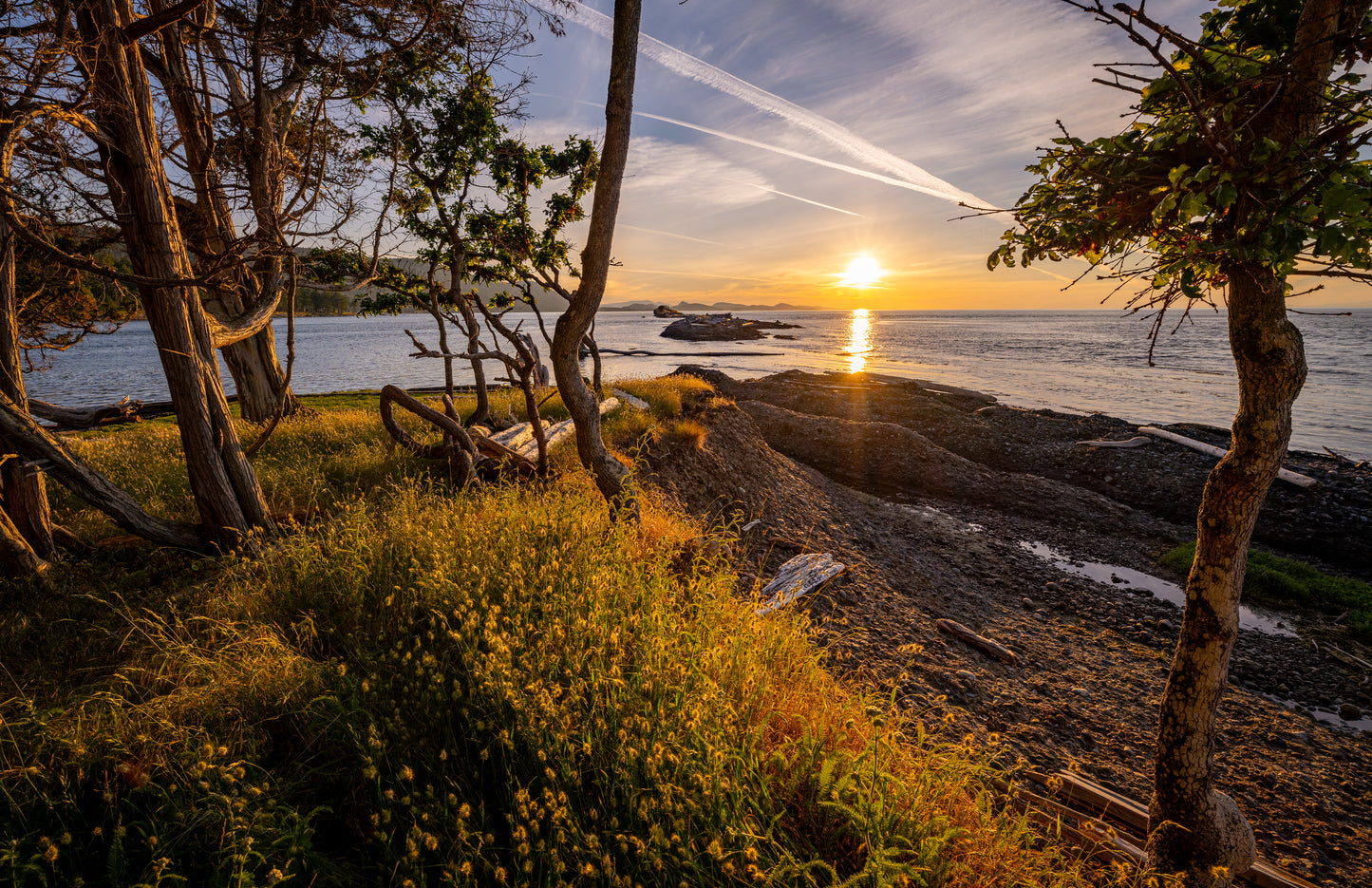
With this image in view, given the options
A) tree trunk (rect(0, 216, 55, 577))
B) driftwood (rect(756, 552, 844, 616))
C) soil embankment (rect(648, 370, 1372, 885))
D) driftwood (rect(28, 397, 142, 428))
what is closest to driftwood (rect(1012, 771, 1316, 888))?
soil embankment (rect(648, 370, 1372, 885))

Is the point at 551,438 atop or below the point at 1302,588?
atop

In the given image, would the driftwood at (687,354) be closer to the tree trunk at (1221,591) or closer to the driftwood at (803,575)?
the driftwood at (803,575)

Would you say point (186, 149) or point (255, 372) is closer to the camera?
point (186, 149)

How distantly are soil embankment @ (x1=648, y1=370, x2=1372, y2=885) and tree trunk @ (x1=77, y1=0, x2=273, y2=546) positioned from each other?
5.72 m

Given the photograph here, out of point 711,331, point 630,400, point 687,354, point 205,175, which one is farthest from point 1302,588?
point 711,331

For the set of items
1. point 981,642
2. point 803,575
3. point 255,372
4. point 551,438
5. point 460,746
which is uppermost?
point 255,372

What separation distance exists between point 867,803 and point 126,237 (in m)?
6.98

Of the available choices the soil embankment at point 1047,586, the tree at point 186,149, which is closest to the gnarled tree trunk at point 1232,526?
the soil embankment at point 1047,586

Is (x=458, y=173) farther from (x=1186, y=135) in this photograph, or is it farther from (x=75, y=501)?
(x=1186, y=135)

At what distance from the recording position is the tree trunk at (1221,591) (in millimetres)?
2484

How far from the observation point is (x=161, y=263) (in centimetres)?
436

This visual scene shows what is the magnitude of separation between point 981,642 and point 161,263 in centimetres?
957

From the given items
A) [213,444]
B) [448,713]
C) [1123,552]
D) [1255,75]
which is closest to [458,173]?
[213,444]

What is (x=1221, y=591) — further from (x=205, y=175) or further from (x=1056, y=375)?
(x=1056, y=375)
